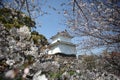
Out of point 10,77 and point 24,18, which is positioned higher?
point 10,77

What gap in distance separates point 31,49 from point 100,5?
7.87 m

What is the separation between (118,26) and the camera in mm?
11195

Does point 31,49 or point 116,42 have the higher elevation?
point 31,49

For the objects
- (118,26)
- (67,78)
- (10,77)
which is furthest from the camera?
(118,26)

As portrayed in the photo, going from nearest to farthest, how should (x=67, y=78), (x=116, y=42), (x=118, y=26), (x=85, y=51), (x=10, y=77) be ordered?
(x=10, y=77) < (x=67, y=78) < (x=118, y=26) < (x=116, y=42) < (x=85, y=51)

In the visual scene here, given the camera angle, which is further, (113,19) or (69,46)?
(69,46)

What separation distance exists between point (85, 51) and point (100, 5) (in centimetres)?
274

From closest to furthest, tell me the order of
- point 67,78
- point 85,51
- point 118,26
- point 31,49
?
point 67,78 < point 31,49 < point 118,26 < point 85,51

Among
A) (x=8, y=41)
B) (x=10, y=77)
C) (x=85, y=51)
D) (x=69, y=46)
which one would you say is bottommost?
(x=69, y=46)

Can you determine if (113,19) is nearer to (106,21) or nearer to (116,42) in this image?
(106,21)

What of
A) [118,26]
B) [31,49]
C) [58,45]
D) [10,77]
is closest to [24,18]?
[118,26]

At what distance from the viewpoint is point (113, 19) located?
36.9 ft

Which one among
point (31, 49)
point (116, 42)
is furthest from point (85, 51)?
point (31, 49)

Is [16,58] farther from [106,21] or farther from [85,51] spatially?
[85,51]
